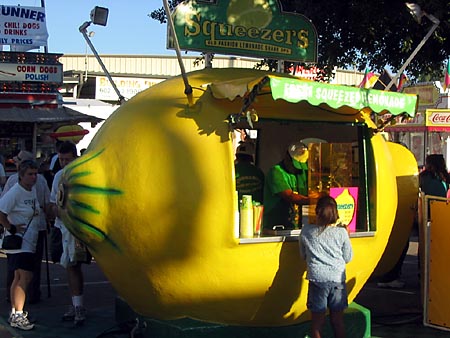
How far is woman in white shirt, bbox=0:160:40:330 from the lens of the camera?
7.22m

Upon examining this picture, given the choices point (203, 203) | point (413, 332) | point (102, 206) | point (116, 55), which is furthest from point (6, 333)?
point (116, 55)

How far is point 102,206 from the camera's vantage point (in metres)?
5.91

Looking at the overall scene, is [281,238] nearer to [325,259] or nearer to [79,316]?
[325,259]

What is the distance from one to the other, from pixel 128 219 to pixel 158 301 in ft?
2.70

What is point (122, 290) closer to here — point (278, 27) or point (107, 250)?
point (107, 250)

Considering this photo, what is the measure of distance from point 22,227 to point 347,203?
3.37 meters

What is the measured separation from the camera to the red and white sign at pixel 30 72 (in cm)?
1827

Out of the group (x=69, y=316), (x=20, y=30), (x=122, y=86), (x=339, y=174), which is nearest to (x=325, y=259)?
(x=339, y=174)

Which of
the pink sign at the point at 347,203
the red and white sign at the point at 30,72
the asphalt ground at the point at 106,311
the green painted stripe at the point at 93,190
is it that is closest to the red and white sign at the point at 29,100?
the red and white sign at the point at 30,72

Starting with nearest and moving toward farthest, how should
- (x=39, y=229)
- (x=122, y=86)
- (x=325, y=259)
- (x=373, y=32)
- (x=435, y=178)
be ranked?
(x=325, y=259)
(x=39, y=229)
(x=435, y=178)
(x=373, y=32)
(x=122, y=86)

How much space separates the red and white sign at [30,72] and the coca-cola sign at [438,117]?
11.2m

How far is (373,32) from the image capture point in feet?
31.6

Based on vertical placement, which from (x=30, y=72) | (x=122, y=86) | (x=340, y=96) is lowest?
(x=340, y=96)

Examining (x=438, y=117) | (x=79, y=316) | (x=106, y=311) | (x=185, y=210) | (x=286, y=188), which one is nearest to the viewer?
(x=185, y=210)
